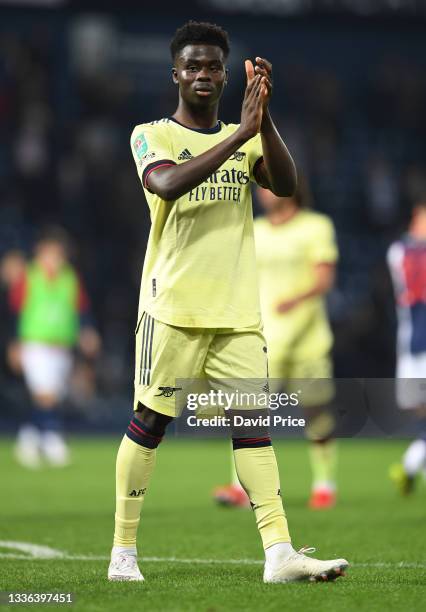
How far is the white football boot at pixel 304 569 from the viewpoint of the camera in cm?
510

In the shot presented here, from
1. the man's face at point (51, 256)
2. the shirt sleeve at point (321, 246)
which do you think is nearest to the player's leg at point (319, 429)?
the shirt sleeve at point (321, 246)

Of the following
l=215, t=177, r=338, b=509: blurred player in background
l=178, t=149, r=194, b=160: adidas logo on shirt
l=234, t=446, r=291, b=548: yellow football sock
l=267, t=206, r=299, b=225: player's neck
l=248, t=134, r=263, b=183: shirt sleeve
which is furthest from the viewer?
l=267, t=206, r=299, b=225: player's neck

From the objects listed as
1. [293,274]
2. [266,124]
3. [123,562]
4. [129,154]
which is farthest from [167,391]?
[129,154]

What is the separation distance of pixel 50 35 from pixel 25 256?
12.7 feet

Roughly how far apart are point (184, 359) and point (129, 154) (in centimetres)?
1459

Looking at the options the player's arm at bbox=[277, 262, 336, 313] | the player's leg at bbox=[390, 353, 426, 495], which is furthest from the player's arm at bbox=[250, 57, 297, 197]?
the player's arm at bbox=[277, 262, 336, 313]

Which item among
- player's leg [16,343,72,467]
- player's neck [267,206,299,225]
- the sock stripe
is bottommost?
player's leg [16,343,72,467]

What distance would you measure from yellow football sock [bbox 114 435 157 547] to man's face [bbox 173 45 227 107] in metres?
1.45

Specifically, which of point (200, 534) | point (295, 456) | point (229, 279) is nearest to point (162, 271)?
point (229, 279)

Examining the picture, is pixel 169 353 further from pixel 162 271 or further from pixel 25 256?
pixel 25 256

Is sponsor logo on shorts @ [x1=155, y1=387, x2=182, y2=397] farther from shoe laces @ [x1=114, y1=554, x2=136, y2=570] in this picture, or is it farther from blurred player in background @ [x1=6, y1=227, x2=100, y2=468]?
blurred player in background @ [x1=6, y1=227, x2=100, y2=468]

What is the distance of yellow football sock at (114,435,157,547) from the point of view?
532cm

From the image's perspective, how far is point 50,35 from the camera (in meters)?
20.0

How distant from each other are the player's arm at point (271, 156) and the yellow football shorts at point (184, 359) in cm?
61
